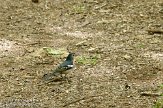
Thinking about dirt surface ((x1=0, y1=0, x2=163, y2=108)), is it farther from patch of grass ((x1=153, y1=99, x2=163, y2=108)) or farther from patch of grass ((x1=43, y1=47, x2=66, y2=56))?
patch of grass ((x1=43, y1=47, x2=66, y2=56))

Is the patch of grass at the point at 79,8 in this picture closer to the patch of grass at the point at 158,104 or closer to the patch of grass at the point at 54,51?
Result: the patch of grass at the point at 54,51

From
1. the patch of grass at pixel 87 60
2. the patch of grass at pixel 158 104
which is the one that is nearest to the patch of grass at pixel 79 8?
the patch of grass at pixel 87 60

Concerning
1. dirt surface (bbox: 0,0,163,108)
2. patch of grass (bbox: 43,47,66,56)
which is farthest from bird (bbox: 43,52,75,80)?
patch of grass (bbox: 43,47,66,56)

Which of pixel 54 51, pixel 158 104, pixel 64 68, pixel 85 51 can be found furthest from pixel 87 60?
pixel 158 104

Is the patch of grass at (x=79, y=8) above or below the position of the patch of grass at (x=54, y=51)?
below

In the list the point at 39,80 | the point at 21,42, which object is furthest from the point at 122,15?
the point at 39,80

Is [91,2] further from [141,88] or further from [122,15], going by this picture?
[141,88]

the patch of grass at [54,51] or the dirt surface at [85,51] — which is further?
the patch of grass at [54,51]

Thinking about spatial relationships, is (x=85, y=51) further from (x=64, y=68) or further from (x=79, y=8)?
(x=79, y=8)
